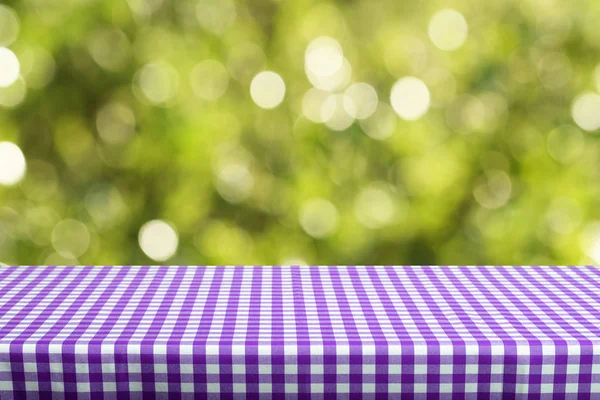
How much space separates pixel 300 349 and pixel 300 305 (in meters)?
0.17

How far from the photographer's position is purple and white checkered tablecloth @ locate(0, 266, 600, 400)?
2.98 feet

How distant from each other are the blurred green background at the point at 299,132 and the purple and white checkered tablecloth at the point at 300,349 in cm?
81

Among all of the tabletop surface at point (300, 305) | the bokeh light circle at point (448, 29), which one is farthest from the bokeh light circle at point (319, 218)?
the tabletop surface at point (300, 305)

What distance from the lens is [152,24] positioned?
71.4 inches

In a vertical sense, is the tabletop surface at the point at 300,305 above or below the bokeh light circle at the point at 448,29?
below

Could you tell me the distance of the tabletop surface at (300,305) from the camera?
95 cm

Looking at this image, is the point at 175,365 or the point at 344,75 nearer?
the point at 175,365

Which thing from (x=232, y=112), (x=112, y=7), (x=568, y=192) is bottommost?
(x=568, y=192)

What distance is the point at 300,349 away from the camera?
912 mm

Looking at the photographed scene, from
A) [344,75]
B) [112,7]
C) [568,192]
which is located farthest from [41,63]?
[568,192]

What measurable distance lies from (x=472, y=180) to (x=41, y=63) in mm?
1148

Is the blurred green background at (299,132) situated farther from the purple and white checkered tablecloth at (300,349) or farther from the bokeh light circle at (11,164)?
the purple and white checkered tablecloth at (300,349)

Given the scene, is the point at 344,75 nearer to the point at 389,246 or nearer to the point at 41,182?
the point at 389,246

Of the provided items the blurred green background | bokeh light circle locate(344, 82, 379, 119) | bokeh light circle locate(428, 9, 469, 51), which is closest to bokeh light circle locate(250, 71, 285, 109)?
the blurred green background
